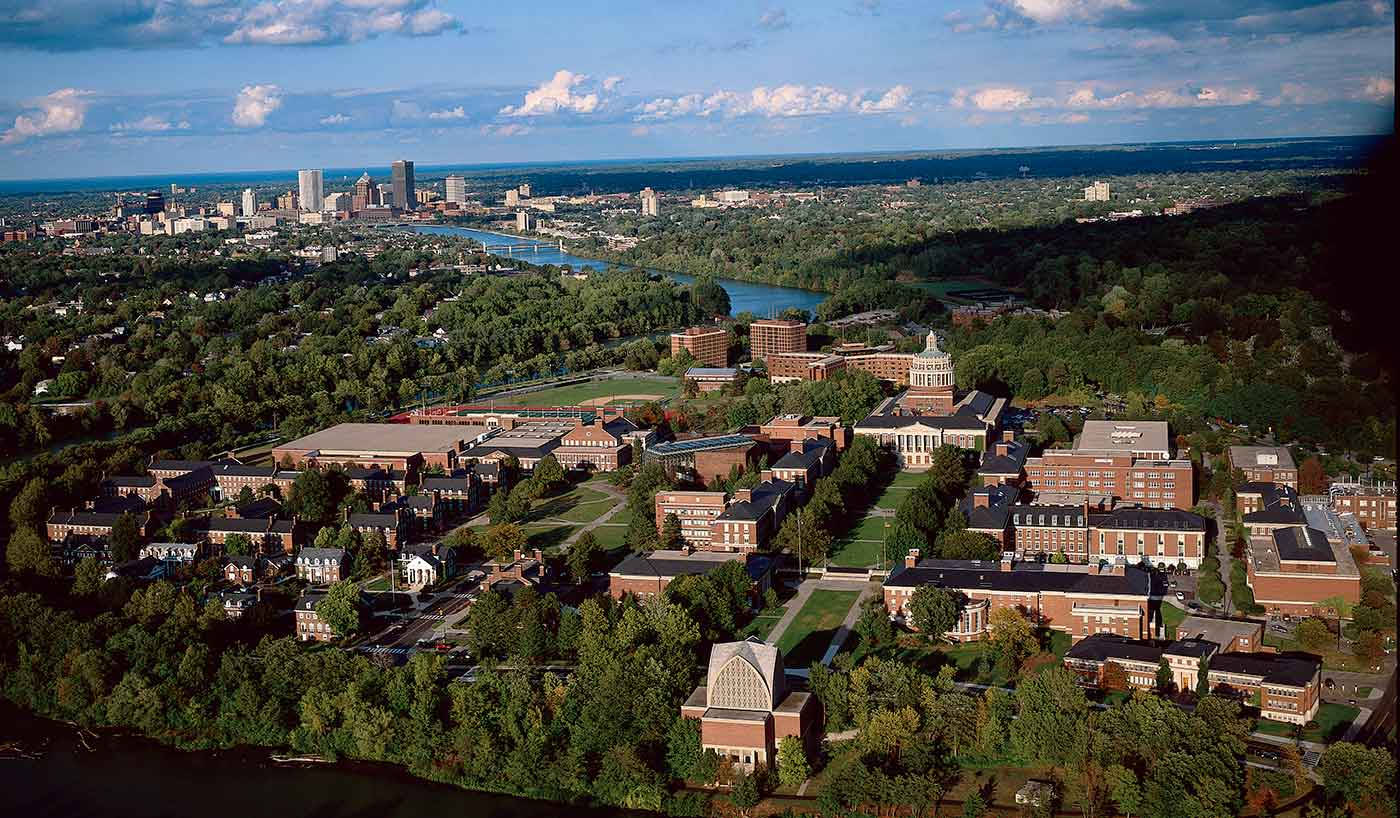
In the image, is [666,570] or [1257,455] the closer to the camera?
[666,570]

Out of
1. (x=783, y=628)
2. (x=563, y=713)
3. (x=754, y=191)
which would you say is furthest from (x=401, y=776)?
(x=754, y=191)

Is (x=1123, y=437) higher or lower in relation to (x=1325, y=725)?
higher

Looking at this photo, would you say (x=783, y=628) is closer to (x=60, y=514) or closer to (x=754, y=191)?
(x=60, y=514)

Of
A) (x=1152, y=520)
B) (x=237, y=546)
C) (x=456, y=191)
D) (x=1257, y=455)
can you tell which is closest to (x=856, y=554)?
(x=1152, y=520)

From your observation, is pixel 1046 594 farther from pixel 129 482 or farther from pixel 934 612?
pixel 129 482

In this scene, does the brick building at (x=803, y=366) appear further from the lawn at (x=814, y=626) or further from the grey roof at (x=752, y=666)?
the grey roof at (x=752, y=666)

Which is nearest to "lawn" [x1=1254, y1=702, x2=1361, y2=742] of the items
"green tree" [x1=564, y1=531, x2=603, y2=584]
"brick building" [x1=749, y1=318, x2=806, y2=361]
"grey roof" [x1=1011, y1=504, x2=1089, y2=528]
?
"grey roof" [x1=1011, y1=504, x2=1089, y2=528]

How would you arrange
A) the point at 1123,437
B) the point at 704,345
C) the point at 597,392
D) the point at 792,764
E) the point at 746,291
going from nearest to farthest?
1. the point at 792,764
2. the point at 1123,437
3. the point at 597,392
4. the point at 704,345
5. the point at 746,291
